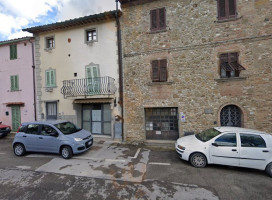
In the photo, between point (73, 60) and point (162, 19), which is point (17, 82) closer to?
point (73, 60)

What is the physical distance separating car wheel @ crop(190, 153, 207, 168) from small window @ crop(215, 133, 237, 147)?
0.83 metres

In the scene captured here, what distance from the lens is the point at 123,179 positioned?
4551 millimetres

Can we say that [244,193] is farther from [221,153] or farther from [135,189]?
[135,189]

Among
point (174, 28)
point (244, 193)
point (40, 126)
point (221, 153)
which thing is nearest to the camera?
point (244, 193)

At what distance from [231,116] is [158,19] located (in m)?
7.27

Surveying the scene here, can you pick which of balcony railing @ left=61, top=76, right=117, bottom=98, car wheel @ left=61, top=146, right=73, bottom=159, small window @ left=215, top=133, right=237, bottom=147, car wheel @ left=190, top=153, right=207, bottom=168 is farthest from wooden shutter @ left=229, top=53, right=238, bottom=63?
car wheel @ left=61, top=146, right=73, bottom=159

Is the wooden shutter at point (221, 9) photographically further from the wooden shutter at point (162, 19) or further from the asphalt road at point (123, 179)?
the asphalt road at point (123, 179)

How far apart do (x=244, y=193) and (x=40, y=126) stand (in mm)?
8532

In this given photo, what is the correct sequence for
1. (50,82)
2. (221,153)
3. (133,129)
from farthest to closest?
(50,82) → (133,129) → (221,153)

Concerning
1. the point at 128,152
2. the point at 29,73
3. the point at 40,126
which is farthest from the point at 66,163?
the point at 29,73

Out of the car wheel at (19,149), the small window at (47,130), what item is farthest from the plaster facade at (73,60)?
the car wheel at (19,149)

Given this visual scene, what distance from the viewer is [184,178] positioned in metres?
4.58

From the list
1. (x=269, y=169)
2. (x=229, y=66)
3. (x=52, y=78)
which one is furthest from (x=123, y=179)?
(x=52, y=78)

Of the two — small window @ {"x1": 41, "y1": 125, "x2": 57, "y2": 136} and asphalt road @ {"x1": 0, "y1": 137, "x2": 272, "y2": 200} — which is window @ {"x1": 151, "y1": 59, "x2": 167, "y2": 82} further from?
small window @ {"x1": 41, "y1": 125, "x2": 57, "y2": 136}
